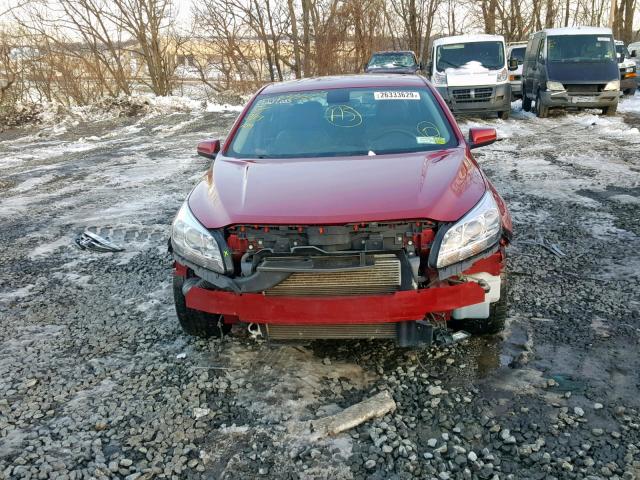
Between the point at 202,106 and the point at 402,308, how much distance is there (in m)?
17.5

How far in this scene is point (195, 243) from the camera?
3148 millimetres

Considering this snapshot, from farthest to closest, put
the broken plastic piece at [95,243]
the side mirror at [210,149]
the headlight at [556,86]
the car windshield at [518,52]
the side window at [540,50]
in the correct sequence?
1. the car windshield at [518,52]
2. the side window at [540,50]
3. the headlight at [556,86]
4. the broken plastic piece at [95,243]
5. the side mirror at [210,149]

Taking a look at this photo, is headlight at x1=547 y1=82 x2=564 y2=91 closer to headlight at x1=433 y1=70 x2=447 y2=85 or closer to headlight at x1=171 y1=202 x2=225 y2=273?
headlight at x1=433 y1=70 x2=447 y2=85

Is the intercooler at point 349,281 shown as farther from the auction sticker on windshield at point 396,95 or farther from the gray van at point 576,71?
the gray van at point 576,71

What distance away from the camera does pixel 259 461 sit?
2.51 metres

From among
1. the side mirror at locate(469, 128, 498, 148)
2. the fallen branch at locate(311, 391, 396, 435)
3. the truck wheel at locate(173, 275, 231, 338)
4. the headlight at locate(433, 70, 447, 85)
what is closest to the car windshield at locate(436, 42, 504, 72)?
the headlight at locate(433, 70, 447, 85)

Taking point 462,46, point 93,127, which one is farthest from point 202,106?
point 462,46

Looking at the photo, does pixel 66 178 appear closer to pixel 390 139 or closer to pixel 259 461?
pixel 390 139

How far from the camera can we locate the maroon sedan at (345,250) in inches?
113

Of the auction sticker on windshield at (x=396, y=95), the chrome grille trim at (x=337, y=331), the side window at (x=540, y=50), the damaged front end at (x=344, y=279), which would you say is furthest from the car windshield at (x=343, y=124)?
the side window at (x=540, y=50)

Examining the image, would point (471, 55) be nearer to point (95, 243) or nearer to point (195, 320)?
point (95, 243)

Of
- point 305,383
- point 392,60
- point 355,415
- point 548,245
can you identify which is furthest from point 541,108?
point 355,415

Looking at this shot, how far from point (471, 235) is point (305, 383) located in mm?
1237

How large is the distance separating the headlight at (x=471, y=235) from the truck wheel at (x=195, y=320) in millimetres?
1446
